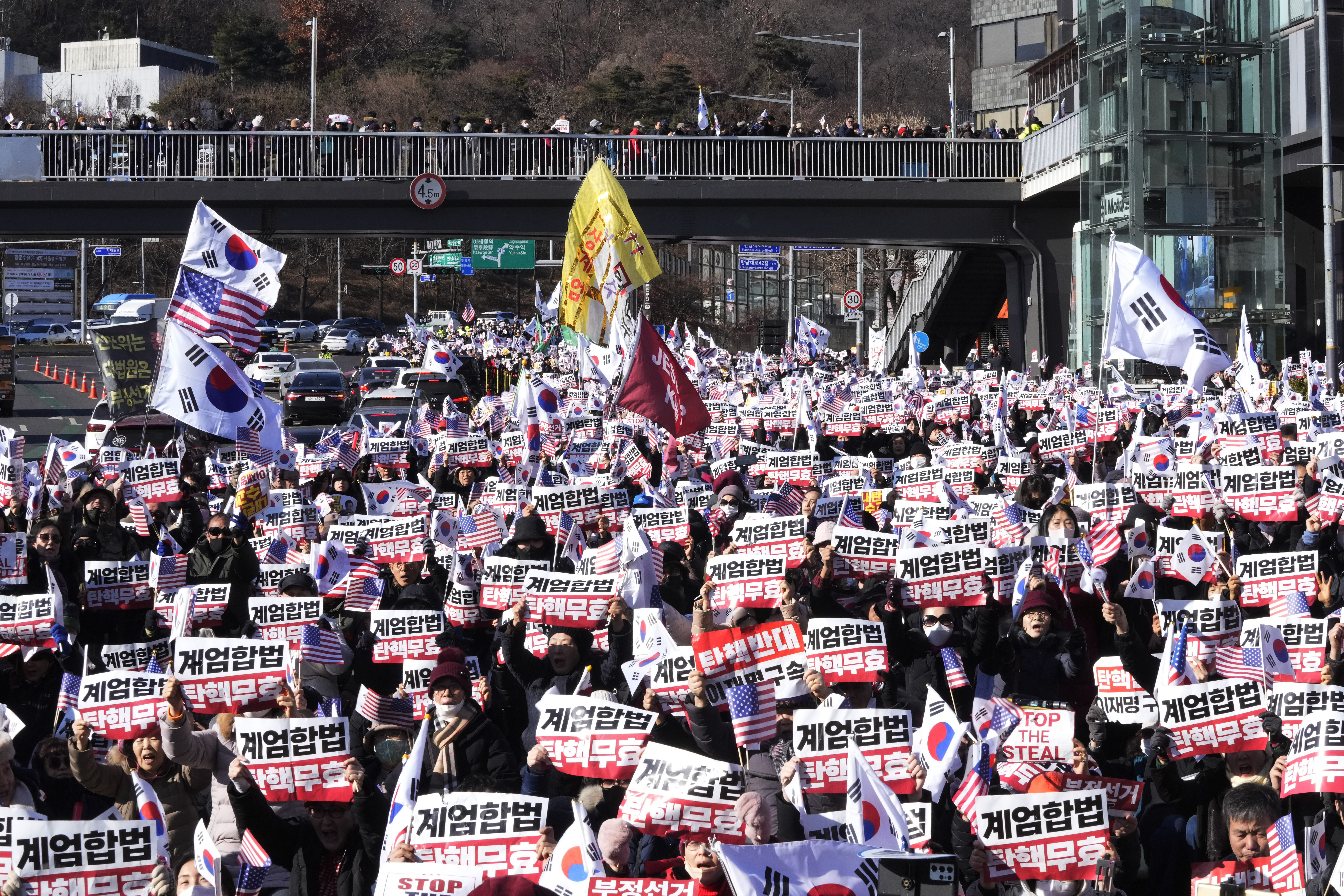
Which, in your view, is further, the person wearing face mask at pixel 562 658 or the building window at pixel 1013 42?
the building window at pixel 1013 42

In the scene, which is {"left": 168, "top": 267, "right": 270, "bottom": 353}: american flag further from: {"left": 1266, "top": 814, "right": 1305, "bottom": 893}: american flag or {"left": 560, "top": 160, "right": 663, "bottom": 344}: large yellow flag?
{"left": 1266, "top": 814, "right": 1305, "bottom": 893}: american flag

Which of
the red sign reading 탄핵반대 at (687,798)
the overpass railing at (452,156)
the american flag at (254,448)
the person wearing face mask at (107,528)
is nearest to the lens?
the red sign reading 탄핵반대 at (687,798)

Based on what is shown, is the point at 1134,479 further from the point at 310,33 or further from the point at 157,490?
the point at 310,33

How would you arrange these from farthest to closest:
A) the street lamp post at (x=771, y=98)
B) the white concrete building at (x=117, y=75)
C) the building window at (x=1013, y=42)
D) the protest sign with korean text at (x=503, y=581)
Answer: the white concrete building at (x=117, y=75) → the building window at (x=1013, y=42) → the street lamp post at (x=771, y=98) → the protest sign with korean text at (x=503, y=581)

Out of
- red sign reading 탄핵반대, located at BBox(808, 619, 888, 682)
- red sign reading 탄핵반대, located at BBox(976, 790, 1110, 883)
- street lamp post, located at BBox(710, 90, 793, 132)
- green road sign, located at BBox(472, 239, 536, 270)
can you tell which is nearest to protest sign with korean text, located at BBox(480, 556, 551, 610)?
red sign reading 탄핵반대, located at BBox(808, 619, 888, 682)

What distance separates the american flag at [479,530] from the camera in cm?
1345

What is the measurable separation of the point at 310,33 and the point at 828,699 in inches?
4833

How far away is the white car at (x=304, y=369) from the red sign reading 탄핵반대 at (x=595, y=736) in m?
33.3

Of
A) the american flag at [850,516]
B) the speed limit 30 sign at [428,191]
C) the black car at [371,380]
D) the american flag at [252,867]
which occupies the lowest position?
the american flag at [252,867]

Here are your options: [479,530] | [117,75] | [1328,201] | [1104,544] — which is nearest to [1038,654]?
[1104,544]

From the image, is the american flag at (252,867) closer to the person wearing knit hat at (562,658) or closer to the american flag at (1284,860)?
the person wearing knit hat at (562,658)

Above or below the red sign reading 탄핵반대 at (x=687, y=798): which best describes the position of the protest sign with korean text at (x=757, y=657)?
above

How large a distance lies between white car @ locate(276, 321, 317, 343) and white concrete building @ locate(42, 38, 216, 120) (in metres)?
33.9

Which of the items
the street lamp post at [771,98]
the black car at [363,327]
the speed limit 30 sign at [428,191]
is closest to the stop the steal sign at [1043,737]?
the speed limit 30 sign at [428,191]
